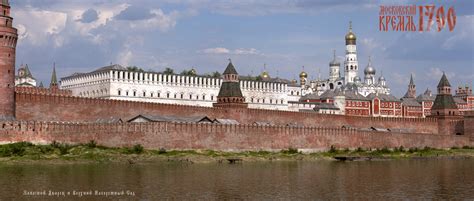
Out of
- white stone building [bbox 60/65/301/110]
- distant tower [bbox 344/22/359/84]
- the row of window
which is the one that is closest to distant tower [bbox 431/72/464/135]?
white stone building [bbox 60/65/301/110]

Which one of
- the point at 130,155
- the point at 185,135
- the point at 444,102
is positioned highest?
the point at 444,102

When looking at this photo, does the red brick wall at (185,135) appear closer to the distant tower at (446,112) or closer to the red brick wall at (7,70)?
the red brick wall at (7,70)

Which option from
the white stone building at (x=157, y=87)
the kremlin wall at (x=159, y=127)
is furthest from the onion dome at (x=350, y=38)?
the kremlin wall at (x=159, y=127)

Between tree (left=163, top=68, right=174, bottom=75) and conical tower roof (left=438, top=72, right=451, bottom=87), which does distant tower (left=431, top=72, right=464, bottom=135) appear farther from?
tree (left=163, top=68, right=174, bottom=75)

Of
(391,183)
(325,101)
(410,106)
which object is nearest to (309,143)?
(391,183)

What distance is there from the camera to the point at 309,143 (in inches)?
2248

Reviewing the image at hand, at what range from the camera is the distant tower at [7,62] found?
150ft

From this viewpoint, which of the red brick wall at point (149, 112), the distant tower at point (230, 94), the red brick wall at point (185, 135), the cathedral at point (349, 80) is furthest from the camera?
the cathedral at point (349, 80)

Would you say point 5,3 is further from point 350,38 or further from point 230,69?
point 350,38

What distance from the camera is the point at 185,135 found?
4969 centimetres

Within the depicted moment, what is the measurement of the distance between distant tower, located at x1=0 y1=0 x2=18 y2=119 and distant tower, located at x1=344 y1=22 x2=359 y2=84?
95.7 meters

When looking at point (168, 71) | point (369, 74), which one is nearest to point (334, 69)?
point (369, 74)

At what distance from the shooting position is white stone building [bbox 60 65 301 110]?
8675cm

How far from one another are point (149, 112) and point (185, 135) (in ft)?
29.0
